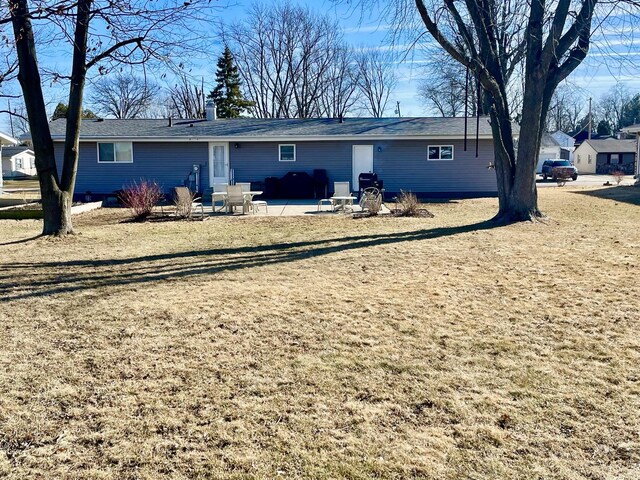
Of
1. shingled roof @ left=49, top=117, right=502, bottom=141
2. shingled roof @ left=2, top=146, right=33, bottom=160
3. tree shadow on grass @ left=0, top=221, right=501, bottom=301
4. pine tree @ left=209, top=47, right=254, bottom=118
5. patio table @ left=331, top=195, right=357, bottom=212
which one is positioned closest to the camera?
tree shadow on grass @ left=0, top=221, right=501, bottom=301

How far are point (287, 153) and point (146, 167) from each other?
18.0ft

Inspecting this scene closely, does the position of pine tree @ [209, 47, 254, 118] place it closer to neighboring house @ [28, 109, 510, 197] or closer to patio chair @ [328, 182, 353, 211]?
neighboring house @ [28, 109, 510, 197]

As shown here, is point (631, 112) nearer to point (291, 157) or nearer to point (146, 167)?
point (291, 157)

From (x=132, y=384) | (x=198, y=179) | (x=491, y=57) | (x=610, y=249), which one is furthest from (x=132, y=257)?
(x=198, y=179)

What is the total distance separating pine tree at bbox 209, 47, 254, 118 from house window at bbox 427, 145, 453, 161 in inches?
892

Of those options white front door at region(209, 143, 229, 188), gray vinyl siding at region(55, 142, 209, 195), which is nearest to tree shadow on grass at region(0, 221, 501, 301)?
white front door at region(209, 143, 229, 188)

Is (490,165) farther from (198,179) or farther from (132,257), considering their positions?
(132,257)

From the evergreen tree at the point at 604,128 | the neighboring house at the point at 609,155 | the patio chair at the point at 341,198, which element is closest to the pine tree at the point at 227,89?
the patio chair at the point at 341,198

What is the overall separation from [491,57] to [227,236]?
6.98 m

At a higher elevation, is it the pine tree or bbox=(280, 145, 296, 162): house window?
the pine tree

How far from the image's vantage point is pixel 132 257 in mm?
8305

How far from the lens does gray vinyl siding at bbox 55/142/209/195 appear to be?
65.9ft

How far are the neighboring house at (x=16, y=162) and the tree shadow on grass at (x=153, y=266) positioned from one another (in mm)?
43659

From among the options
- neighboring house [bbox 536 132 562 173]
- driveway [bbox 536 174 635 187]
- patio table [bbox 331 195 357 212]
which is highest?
neighboring house [bbox 536 132 562 173]
